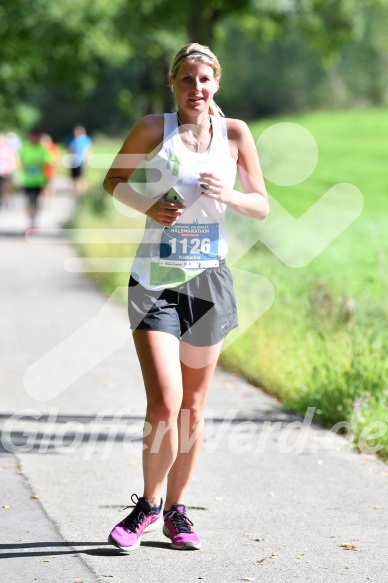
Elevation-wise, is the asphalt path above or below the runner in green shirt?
below

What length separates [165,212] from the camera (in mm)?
4719

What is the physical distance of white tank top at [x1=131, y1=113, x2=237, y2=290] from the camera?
15.9 feet

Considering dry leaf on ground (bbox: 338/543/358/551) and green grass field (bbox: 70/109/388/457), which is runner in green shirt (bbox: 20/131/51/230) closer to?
green grass field (bbox: 70/109/388/457)

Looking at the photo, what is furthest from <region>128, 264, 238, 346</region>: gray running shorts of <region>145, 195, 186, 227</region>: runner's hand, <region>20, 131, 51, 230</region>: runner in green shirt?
<region>20, 131, 51, 230</region>: runner in green shirt

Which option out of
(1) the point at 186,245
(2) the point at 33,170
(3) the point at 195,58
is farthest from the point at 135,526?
(2) the point at 33,170

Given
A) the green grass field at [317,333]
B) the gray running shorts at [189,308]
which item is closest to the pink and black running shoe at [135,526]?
the gray running shorts at [189,308]

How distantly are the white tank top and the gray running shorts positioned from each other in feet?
0.14

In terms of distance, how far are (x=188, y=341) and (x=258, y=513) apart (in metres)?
1.14

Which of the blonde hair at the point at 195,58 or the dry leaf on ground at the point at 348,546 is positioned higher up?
the blonde hair at the point at 195,58

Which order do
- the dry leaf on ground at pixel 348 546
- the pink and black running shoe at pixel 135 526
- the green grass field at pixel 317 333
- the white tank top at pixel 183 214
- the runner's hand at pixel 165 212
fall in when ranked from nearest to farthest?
1. the runner's hand at pixel 165 212
2. the white tank top at pixel 183 214
3. the pink and black running shoe at pixel 135 526
4. the dry leaf on ground at pixel 348 546
5. the green grass field at pixel 317 333

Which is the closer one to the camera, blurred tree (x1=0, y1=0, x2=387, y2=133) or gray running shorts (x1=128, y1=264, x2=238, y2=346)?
gray running shorts (x1=128, y1=264, x2=238, y2=346)

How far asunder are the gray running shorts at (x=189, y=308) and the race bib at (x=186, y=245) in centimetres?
8

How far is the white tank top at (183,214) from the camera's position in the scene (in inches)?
191

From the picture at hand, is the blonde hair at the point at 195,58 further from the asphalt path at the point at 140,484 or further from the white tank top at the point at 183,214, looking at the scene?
the asphalt path at the point at 140,484
